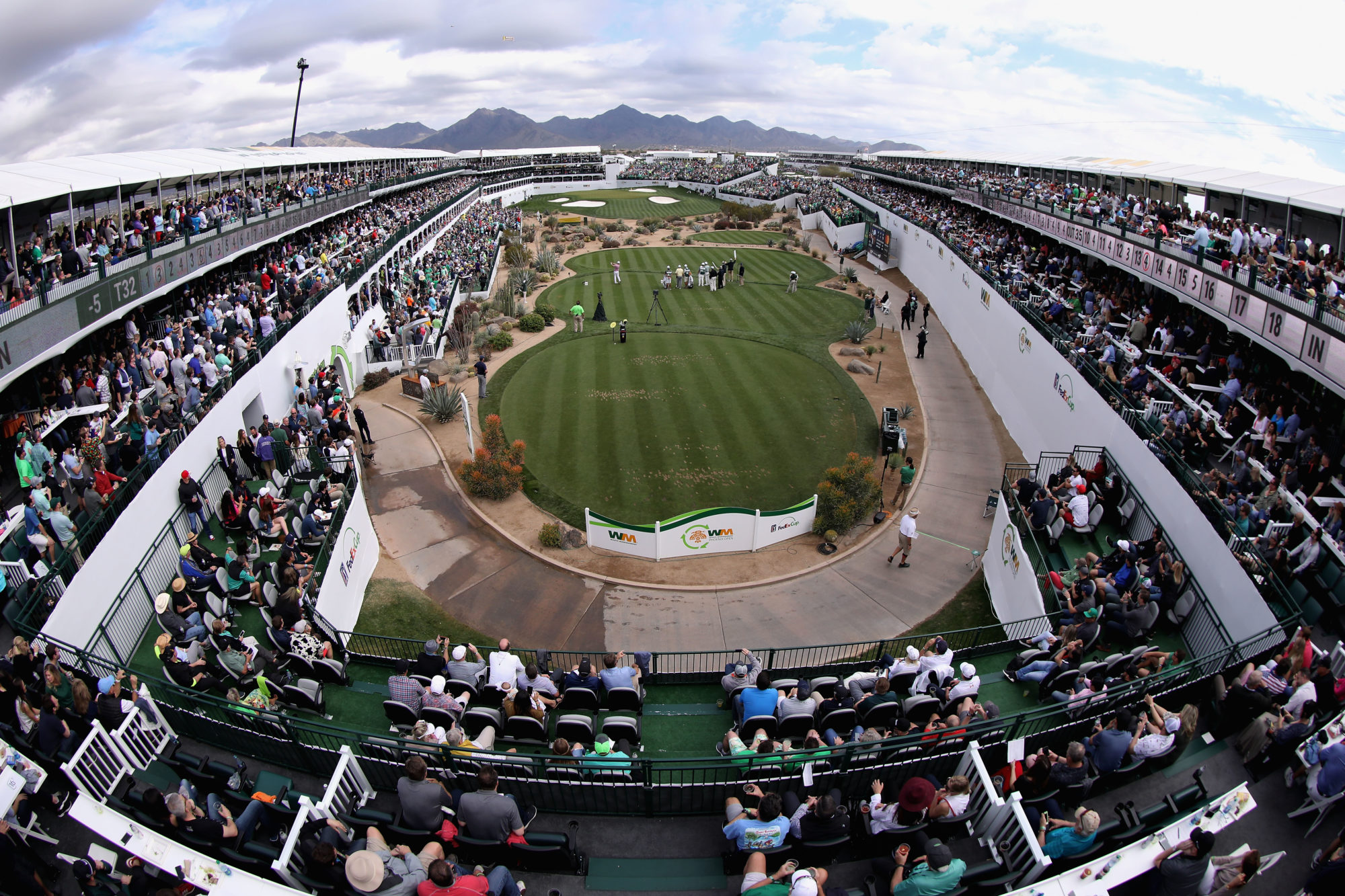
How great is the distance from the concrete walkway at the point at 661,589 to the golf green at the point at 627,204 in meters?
62.6

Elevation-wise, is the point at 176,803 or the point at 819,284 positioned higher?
the point at 819,284

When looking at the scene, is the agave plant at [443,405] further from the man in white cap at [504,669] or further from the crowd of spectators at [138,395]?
the man in white cap at [504,669]

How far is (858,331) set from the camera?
32.2 meters

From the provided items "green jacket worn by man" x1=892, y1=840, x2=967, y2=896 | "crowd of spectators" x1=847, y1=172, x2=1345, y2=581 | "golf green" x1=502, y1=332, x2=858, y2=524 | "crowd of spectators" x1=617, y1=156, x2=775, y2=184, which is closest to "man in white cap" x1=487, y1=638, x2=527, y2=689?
"green jacket worn by man" x1=892, y1=840, x2=967, y2=896

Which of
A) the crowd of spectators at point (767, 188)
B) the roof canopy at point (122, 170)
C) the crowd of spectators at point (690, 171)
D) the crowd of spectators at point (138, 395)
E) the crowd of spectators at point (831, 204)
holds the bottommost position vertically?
the crowd of spectators at point (138, 395)

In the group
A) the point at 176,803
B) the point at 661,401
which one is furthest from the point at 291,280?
the point at 176,803

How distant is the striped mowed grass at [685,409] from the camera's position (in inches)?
761

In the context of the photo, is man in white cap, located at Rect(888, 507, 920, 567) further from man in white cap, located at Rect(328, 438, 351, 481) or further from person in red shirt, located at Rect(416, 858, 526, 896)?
man in white cap, located at Rect(328, 438, 351, 481)

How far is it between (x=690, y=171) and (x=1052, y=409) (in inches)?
4199

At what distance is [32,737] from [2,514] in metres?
5.48

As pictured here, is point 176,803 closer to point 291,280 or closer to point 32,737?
point 32,737

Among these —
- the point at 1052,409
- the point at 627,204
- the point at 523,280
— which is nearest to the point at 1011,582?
the point at 1052,409

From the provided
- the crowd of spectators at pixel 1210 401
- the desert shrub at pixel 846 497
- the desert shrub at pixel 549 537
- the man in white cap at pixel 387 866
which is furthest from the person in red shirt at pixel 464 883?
the desert shrub at pixel 846 497

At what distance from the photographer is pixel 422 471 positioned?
20.5m
